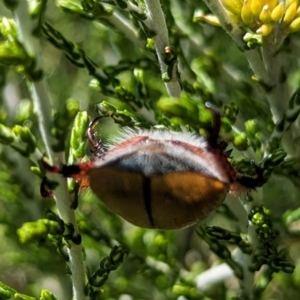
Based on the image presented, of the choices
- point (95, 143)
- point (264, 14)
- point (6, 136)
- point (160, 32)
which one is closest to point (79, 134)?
point (95, 143)

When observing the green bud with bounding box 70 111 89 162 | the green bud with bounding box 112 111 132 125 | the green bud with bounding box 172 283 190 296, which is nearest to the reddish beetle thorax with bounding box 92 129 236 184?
the green bud with bounding box 112 111 132 125

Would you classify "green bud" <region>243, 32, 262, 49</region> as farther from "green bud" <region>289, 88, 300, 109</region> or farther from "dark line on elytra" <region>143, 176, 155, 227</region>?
"dark line on elytra" <region>143, 176, 155, 227</region>

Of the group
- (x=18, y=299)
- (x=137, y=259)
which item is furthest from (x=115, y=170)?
(x=137, y=259)

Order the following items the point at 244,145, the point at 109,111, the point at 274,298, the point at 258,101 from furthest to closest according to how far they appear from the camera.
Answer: the point at 274,298, the point at 258,101, the point at 244,145, the point at 109,111

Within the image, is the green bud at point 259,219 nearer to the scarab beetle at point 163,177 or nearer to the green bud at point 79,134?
the scarab beetle at point 163,177

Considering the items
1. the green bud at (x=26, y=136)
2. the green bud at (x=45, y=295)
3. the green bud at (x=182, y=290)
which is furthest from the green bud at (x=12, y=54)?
the green bud at (x=182, y=290)

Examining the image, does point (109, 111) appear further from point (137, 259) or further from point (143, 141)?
point (137, 259)
